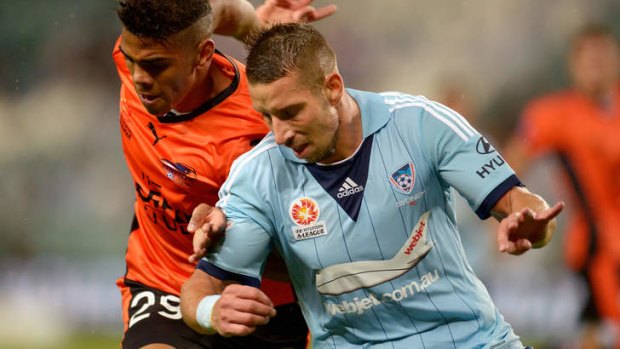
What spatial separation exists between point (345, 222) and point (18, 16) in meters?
7.97

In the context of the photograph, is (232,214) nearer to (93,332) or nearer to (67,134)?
(93,332)

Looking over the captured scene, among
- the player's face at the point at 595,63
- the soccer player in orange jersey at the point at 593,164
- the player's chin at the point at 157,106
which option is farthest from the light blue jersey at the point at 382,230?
the player's face at the point at 595,63

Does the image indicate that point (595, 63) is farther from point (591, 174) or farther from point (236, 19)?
point (236, 19)

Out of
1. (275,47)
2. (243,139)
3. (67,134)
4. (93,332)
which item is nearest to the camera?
(275,47)

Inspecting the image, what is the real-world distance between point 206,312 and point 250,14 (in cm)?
168

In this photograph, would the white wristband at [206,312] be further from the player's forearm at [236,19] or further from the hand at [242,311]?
the player's forearm at [236,19]

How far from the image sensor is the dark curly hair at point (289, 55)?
11.9 ft

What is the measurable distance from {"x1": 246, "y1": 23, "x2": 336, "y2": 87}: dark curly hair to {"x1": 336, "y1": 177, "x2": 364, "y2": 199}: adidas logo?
0.38m

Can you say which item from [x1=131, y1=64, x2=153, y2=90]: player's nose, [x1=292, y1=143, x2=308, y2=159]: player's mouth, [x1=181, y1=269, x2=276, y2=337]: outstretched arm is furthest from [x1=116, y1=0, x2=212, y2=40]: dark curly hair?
[x1=181, y1=269, x2=276, y2=337]: outstretched arm

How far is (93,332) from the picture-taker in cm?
955

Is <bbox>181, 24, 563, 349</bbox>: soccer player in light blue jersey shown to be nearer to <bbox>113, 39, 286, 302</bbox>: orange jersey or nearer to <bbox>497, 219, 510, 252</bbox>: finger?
<bbox>497, 219, 510, 252</bbox>: finger

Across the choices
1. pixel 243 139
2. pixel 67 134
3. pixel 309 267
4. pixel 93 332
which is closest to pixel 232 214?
pixel 309 267

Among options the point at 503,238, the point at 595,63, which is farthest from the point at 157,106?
the point at 595,63

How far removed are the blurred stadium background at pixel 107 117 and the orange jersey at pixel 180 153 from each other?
514 cm
